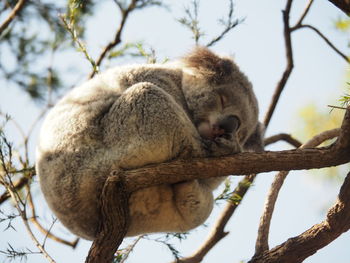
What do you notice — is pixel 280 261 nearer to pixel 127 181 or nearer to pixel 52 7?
pixel 127 181

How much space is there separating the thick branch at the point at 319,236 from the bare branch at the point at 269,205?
0.26 m

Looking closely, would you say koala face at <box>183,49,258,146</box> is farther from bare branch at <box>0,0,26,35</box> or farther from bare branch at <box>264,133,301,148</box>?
bare branch at <box>0,0,26,35</box>

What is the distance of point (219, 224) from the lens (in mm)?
4691

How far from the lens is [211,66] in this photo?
169 inches

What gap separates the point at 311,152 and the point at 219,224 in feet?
5.98

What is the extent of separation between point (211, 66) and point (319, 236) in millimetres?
1784

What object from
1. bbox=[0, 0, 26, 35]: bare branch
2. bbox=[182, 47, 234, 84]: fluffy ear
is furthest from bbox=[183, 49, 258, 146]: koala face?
bbox=[0, 0, 26, 35]: bare branch

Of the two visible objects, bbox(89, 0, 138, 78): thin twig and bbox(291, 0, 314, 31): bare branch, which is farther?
bbox(89, 0, 138, 78): thin twig

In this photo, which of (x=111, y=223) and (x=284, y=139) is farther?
(x=284, y=139)

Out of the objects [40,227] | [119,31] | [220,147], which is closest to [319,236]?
[220,147]

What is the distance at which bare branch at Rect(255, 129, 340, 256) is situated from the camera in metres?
3.57

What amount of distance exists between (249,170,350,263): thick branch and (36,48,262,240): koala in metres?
0.70

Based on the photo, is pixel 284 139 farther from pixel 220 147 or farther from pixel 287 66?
pixel 220 147

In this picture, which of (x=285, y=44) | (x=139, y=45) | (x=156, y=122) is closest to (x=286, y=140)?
(x=285, y=44)
